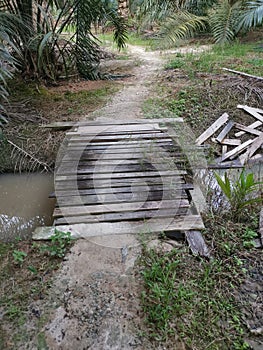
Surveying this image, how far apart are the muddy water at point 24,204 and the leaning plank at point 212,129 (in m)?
1.66

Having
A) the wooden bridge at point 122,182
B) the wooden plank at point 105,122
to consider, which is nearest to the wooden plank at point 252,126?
the wooden plank at point 105,122

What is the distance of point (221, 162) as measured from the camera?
319cm

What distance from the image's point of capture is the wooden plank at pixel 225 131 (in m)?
3.42

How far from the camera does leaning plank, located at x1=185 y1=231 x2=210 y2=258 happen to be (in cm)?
189

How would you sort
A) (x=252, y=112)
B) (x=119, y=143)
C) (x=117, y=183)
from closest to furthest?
(x=117, y=183), (x=119, y=143), (x=252, y=112)

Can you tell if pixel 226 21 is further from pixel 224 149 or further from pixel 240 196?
pixel 240 196

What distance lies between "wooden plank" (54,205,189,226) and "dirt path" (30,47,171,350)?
214 millimetres

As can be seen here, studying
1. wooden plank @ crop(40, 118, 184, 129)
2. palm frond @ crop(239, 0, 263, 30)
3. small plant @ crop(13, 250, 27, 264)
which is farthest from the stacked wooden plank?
palm frond @ crop(239, 0, 263, 30)

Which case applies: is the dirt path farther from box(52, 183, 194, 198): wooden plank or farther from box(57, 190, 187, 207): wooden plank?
box(52, 183, 194, 198): wooden plank

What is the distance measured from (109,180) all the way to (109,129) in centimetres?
93

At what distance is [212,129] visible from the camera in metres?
3.52

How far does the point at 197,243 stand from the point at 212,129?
74.8 inches

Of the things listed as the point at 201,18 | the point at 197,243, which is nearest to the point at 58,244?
the point at 197,243

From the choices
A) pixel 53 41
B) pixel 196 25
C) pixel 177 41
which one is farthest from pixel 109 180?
pixel 196 25
